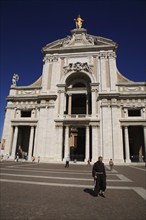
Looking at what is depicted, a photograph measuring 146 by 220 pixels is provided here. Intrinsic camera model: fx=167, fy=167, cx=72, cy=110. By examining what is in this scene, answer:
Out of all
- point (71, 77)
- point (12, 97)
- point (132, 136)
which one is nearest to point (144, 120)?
point (132, 136)

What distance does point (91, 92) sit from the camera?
2964 cm

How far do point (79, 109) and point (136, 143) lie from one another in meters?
13.1

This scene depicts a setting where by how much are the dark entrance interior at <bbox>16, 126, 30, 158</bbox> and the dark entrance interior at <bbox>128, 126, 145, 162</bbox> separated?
778 inches

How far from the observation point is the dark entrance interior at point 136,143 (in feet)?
91.6

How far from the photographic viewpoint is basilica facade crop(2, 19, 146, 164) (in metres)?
26.9

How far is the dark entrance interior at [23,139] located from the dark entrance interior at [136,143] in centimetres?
1977

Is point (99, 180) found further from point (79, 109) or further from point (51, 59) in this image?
point (51, 59)

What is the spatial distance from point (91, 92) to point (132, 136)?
10.8 metres

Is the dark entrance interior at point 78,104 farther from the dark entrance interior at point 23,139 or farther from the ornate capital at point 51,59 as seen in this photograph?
the dark entrance interior at point 23,139

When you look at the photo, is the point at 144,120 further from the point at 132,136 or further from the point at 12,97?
the point at 12,97

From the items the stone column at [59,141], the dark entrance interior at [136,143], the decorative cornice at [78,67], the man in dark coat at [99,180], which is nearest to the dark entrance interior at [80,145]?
the stone column at [59,141]

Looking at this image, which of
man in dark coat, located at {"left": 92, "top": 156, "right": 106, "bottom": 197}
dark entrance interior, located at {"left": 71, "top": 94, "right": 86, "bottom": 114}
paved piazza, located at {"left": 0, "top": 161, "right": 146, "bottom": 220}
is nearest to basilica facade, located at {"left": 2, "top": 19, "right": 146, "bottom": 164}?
dark entrance interior, located at {"left": 71, "top": 94, "right": 86, "bottom": 114}

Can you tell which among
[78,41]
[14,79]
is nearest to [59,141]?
[14,79]

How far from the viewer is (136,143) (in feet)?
95.6
